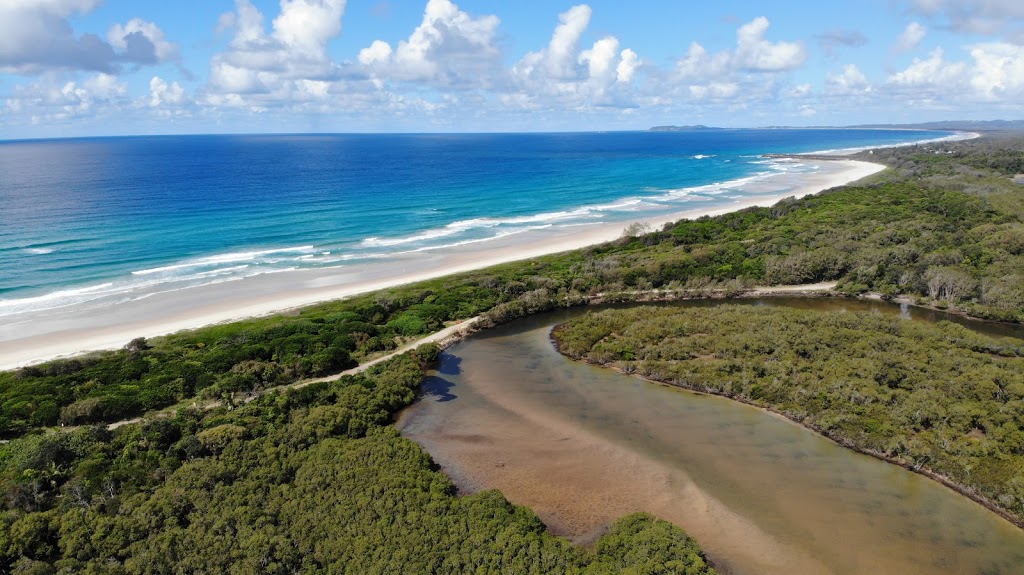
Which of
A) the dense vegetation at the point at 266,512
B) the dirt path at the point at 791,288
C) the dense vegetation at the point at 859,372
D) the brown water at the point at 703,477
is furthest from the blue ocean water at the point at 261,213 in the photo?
the dense vegetation at the point at 859,372

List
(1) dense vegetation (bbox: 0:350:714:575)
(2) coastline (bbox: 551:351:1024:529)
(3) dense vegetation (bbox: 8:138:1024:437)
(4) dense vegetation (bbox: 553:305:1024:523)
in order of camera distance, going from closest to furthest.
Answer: (1) dense vegetation (bbox: 0:350:714:575) < (2) coastline (bbox: 551:351:1024:529) < (4) dense vegetation (bbox: 553:305:1024:523) < (3) dense vegetation (bbox: 8:138:1024:437)

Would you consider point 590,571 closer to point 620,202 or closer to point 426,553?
point 426,553

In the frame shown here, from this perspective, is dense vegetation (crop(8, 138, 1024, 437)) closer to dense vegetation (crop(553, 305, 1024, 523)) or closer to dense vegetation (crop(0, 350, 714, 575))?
dense vegetation (crop(0, 350, 714, 575))

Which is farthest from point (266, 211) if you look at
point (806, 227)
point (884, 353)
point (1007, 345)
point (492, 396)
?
point (1007, 345)

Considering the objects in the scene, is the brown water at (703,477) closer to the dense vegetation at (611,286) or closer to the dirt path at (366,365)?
the dirt path at (366,365)

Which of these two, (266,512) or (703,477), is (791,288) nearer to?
(703,477)

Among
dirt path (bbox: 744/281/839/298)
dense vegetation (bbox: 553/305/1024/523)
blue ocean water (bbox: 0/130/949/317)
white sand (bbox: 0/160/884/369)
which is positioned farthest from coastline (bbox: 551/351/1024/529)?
blue ocean water (bbox: 0/130/949/317)

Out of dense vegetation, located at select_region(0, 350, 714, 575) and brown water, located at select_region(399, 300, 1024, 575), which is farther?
brown water, located at select_region(399, 300, 1024, 575)
